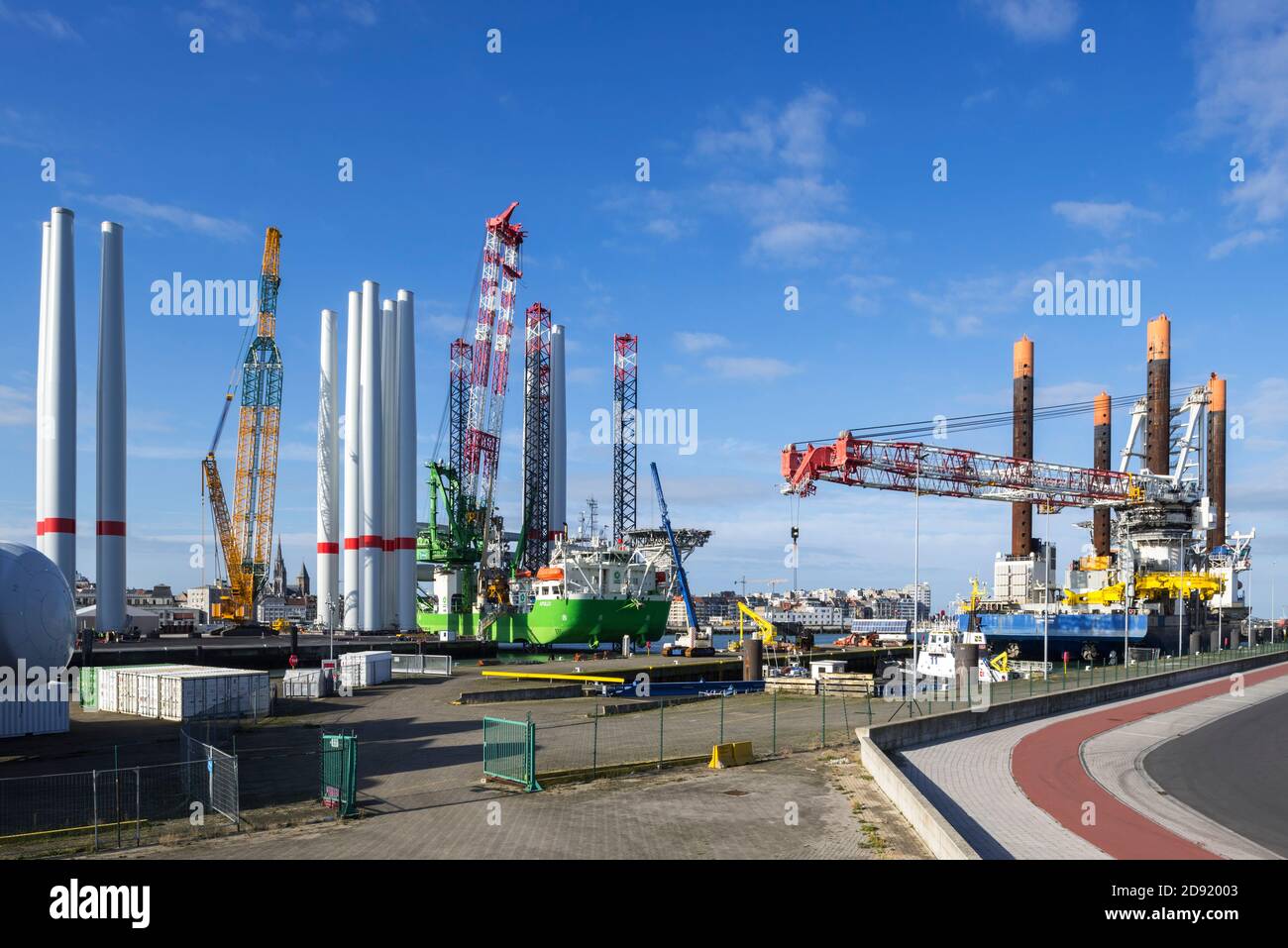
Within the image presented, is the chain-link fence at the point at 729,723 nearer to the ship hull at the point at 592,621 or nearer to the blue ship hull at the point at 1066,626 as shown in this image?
the blue ship hull at the point at 1066,626

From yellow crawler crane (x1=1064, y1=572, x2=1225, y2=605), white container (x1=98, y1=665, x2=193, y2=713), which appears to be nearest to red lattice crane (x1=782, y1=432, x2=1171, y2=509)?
yellow crawler crane (x1=1064, y1=572, x2=1225, y2=605)

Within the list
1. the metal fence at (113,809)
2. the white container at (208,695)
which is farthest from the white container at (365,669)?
the metal fence at (113,809)

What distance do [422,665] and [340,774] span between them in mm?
34481

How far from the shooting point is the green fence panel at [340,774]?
16.3m

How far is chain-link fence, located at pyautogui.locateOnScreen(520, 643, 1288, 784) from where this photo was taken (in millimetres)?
23677

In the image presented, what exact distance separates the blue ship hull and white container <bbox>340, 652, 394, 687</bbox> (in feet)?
187

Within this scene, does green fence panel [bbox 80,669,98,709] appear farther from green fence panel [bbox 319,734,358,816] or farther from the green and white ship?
the green and white ship

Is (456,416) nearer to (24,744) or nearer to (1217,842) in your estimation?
(24,744)

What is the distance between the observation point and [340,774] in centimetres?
1672

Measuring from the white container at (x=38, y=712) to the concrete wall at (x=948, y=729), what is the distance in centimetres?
2292

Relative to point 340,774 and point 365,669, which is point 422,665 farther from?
point 340,774

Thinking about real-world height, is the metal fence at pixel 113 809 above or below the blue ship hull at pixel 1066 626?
above

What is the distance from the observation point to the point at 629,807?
56.5 feet
